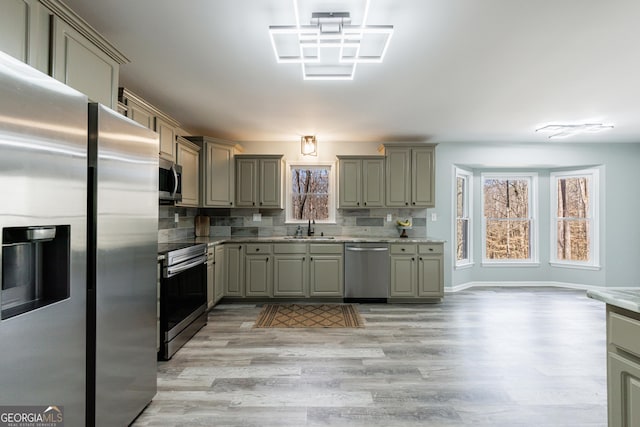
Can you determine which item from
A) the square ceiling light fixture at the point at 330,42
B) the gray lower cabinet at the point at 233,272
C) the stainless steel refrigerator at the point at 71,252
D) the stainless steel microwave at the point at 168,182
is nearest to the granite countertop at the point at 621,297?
the square ceiling light fixture at the point at 330,42

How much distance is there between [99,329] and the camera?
1.51 meters

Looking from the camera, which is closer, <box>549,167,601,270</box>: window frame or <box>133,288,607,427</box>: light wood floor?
<box>133,288,607,427</box>: light wood floor

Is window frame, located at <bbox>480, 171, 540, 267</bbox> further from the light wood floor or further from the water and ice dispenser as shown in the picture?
the water and ice dispenser

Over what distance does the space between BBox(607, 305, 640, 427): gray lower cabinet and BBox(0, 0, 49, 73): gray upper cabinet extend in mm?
2774

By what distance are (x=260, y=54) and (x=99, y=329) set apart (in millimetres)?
2072

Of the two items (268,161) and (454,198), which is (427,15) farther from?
(454,198)

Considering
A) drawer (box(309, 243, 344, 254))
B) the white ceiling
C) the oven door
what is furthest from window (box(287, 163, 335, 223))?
the oven door

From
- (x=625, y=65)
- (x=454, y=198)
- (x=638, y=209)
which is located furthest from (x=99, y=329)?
(x=638, y=209)

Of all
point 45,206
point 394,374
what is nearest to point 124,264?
point 45,206

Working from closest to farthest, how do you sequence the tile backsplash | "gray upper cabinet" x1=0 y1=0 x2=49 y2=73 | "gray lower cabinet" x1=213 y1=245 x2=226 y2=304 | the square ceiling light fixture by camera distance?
"gray upper cabinet" x1=0 y1=0 x2=49 y2=73 < the square ceiling light fixture < "gray lower cabinet" x1=213 y1=245 x2=226 y2=304 < the tile backsplash

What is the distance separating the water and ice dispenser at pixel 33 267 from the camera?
3.65ft

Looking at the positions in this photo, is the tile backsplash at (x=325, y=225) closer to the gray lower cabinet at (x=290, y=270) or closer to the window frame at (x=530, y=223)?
the gray lower cabinet at (x=290, y=270)

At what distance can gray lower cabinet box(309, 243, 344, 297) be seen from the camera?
4.52 metres

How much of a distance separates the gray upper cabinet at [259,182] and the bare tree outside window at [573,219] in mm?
4862
